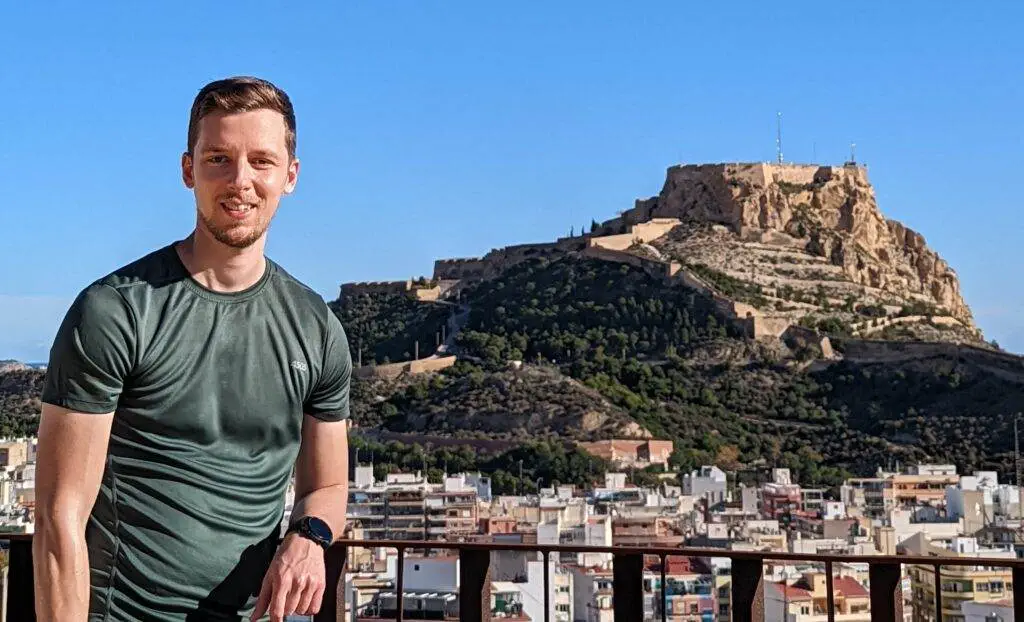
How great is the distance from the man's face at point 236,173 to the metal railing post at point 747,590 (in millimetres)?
1513

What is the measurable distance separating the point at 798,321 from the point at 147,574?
36132 mm

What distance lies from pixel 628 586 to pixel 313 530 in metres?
1.32

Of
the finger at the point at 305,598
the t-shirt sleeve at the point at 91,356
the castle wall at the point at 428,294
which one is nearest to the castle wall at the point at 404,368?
the castle wall at the point at 428,294

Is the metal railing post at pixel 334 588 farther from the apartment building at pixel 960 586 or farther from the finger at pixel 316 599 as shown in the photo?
the apartment building at pixel 960 586

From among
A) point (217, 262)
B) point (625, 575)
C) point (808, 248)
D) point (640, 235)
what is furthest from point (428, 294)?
point (217, 262)

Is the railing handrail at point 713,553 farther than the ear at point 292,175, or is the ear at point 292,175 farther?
the railing handrail at point 713,553

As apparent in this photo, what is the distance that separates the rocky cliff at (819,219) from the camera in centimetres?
4181

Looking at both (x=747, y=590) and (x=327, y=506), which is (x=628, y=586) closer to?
(x=747, y=590)

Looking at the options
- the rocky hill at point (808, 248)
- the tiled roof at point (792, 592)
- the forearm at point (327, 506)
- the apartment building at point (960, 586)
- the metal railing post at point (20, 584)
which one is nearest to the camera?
the forearm at point (327, 506)

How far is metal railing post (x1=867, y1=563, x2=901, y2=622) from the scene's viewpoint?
8.74 feet

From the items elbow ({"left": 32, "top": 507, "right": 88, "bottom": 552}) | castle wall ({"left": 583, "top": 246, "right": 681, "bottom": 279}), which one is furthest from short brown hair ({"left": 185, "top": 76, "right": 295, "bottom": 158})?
castle wall ({"left": 583, "top": 246, "right": 681, "bottom": 279})

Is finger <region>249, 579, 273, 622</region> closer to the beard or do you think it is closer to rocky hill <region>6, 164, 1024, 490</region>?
the beard

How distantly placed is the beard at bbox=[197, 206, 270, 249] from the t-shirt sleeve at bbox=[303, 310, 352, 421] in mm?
156

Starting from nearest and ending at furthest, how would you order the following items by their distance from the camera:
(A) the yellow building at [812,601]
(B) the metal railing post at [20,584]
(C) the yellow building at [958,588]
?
(B) the metal railing post at [20,584]
(C) the yellow building at [958,588]
(A) the yellow building at [812,601]
